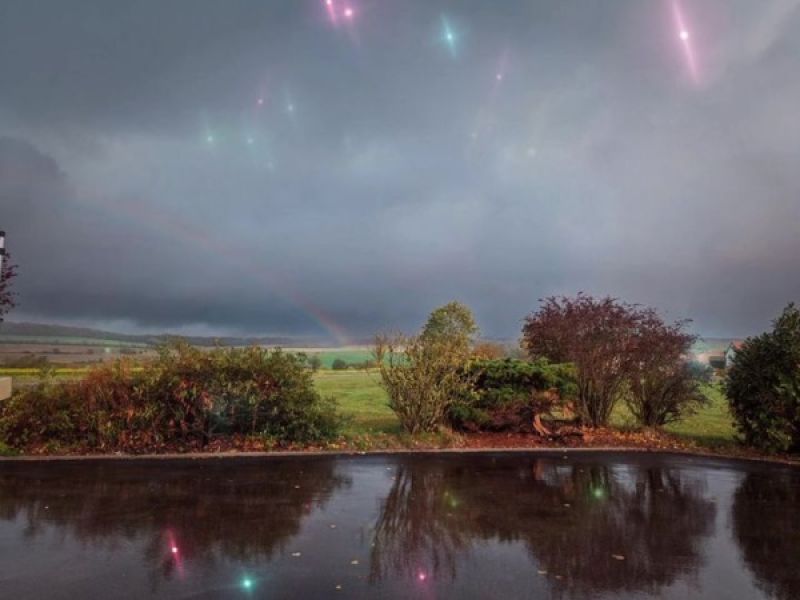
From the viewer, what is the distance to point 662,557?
5.34 metres

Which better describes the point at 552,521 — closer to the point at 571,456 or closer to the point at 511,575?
the point at 511,575

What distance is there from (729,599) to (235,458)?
24.4 feet

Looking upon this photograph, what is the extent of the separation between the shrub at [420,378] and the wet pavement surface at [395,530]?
2324 millimetres

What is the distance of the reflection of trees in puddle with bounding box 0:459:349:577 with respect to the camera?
552 centimetres

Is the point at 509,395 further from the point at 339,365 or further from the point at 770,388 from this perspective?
the point at 339,365

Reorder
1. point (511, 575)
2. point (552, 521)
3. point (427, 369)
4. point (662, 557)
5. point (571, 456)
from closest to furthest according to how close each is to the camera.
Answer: point (511, 575), point (662, 557), point (552, 521), point (571, 456), point (427, 369)

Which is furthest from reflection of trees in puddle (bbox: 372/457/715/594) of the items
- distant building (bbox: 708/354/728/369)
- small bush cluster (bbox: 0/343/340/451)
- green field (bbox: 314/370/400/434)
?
distant building (bbox: 708/354/728/369)

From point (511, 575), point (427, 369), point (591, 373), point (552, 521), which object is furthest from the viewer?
point (591, 373)

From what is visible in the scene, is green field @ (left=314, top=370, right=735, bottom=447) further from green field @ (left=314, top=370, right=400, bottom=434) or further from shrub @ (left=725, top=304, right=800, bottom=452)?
shrub @ (left=725, top=304, right=800, bottom=452)

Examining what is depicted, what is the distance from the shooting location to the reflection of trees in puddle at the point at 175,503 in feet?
18.1

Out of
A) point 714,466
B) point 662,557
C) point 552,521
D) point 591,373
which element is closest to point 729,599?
point 662,557

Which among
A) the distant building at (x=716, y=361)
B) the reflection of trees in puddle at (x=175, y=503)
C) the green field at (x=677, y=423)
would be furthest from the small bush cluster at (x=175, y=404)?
the distant building at (x=716, y=361)

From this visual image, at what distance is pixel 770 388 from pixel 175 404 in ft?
35.5

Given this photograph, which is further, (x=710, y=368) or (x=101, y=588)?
(x=710, y=368)
